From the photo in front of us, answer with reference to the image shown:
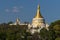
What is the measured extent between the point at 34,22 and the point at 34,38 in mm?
36944

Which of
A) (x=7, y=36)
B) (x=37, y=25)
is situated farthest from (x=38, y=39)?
(x=37, y=25)

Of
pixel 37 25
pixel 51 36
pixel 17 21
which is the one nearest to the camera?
pixel 51 36

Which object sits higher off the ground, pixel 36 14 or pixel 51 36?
pixel 36 14

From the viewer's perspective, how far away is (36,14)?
10181 cm

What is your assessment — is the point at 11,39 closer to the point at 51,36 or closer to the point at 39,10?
the point at 51,36

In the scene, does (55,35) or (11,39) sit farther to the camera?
(55,35)

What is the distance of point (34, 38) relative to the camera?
63938mm

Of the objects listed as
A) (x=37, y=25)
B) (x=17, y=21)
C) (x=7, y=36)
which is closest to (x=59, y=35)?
(x=7, y=36)

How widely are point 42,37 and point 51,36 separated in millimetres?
4167

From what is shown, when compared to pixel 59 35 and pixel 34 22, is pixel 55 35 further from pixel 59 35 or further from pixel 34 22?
pixel 34 22

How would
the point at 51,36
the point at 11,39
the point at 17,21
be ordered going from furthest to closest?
the point at 17,21, the point at 51,36, the point at 11,39

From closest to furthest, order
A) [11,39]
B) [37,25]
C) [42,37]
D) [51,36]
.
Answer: [11,39] → [51,36] → [42,37] → [37,25]

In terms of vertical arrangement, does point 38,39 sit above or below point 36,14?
below

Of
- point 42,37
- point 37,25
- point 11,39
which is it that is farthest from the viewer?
point 37,25
